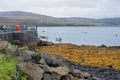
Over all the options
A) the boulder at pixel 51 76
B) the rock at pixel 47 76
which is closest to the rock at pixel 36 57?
the boulder at pixel 51 76

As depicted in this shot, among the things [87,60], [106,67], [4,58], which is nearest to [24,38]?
[87,60]

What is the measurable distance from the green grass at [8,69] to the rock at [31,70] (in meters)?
0.21

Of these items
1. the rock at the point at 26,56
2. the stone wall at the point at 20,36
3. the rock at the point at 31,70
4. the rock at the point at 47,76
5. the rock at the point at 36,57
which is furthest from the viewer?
the stone wall at the point at 20,36

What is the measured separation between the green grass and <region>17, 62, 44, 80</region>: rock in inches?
8.4

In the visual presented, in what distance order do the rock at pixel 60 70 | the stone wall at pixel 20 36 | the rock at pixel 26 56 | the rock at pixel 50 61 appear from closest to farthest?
the rock at pixel 26 56, the rock at pixel 60 70, the rock at pixel 50 61, the stone wall at pixel 20 36

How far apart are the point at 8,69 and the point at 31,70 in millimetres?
1319

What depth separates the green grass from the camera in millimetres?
12691

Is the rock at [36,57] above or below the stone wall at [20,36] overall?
above

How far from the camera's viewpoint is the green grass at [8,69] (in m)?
12.7

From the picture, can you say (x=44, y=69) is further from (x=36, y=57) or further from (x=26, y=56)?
(x=36, y=57)

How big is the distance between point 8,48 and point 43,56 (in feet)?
5.72

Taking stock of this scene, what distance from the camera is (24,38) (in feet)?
127

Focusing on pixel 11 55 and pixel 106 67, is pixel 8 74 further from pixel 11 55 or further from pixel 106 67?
pixel 106 67

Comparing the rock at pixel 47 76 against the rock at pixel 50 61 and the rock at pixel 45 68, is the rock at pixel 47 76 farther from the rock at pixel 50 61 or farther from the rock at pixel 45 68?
the rock at pixel 50 61
